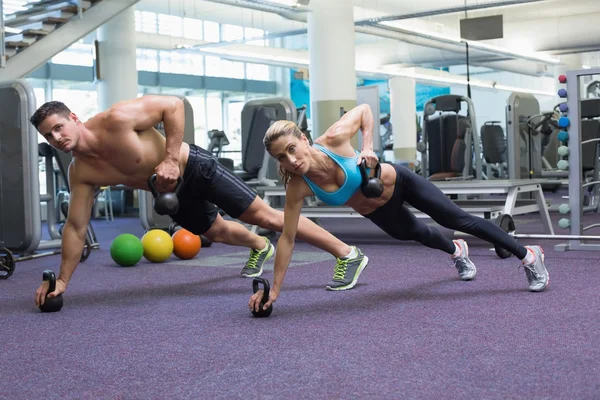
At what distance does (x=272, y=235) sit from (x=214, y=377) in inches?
194

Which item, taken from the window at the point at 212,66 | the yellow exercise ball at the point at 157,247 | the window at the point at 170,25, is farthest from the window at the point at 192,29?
the yellow exercise ball at the point at 157,247

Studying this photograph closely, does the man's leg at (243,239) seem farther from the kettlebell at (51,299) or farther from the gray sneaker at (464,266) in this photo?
the gray sneaker at (464,266)

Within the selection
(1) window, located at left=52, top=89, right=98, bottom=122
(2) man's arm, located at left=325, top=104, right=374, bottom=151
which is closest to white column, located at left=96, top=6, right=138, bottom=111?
(1) window, located at left=52, top=89, right=98, bottom=122

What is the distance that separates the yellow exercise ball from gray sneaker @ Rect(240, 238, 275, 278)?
1.01 m

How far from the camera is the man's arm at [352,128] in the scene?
3250mm

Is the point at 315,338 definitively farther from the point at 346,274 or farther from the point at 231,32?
the point at 231,32

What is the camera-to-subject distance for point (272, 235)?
7102 mm

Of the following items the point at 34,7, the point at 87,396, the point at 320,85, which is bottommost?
the point at 87,396

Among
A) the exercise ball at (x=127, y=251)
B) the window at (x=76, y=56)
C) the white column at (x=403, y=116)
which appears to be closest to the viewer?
the exercise ball at (x=127, y=251)

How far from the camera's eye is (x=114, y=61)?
34.9ft

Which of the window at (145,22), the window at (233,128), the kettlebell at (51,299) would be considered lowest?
the kettlebell at (51,299)

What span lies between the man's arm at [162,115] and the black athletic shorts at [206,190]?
20 centimetres

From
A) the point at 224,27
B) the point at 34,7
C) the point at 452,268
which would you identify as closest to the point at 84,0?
the point at 34,7

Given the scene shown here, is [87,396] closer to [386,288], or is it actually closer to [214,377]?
[214,377]
